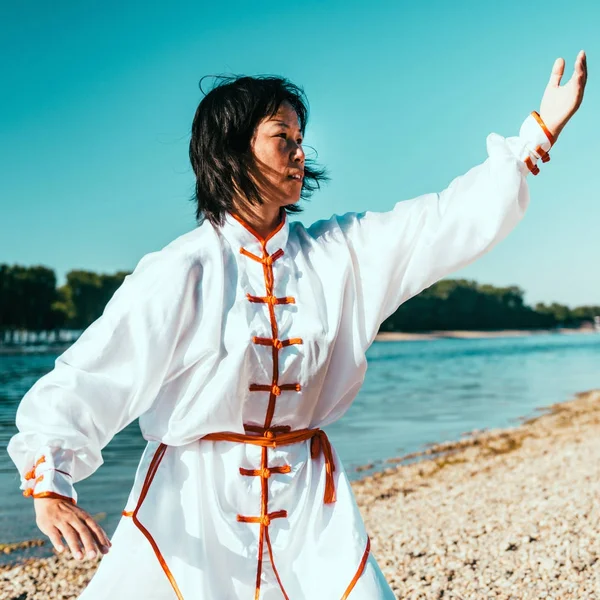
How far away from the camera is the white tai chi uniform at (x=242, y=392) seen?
192cm

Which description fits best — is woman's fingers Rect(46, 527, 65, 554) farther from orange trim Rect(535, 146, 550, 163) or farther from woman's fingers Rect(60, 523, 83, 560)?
orange trim Rect(535, 146, 550, 163)

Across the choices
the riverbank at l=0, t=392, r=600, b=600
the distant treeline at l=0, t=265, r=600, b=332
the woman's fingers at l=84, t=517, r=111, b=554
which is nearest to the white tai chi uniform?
the woman's fingers at l=84, t=517, r=111, b=554

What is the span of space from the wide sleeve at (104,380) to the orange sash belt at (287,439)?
0.24 m

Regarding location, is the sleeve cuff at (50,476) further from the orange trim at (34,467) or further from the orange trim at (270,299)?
the orange trim at (270,299)

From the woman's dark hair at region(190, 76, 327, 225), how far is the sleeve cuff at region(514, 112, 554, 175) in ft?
2.23

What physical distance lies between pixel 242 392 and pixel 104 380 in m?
0.35

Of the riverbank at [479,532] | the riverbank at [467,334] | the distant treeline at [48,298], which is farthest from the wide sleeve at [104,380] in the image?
the riverbank at [467,334]

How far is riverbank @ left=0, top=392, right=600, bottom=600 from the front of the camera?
191 inches

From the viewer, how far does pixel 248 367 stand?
1974 millimetres

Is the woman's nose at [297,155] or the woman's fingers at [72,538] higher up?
the woman's nose at [297,155]

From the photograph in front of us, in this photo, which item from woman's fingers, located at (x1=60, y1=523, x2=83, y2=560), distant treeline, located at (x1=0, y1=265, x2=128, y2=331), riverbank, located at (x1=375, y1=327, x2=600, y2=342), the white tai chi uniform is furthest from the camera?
riverbank, located at (x1=375, y1=327, x2=600, y2=342)

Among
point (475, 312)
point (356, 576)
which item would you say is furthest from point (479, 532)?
point (475, 312)

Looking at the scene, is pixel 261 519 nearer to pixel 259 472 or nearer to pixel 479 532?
pixel 259 472

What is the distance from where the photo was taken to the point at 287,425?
6.85 feet
